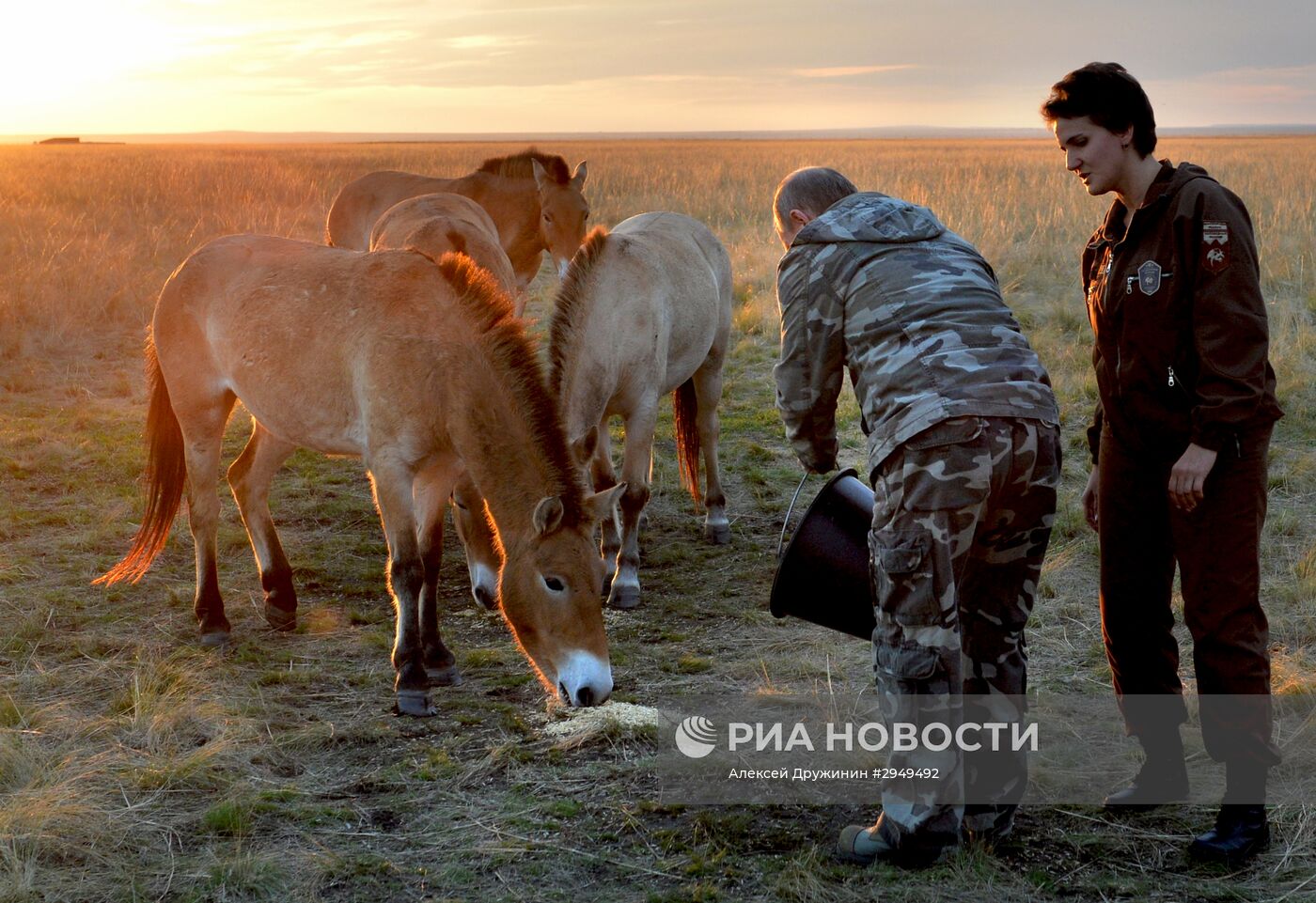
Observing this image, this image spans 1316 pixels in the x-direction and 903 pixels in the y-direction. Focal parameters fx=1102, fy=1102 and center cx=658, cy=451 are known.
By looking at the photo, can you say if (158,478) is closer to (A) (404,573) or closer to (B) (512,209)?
(A) (404,573)

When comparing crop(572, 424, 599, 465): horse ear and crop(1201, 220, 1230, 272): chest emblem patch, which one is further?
crop(572, 424, 599, 465): horse ear

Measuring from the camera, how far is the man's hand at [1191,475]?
322cm

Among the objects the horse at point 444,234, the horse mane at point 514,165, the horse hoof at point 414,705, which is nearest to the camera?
the horse hoof at point 414,705

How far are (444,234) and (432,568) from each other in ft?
9.67

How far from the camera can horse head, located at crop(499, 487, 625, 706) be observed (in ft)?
13.8

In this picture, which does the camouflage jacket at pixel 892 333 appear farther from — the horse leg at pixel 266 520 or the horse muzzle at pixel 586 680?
the horse leg at pixel 266 520

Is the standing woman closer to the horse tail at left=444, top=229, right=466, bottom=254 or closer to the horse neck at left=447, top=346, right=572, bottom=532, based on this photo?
the horse neck at left=447, top=346, right=572, bottom=532

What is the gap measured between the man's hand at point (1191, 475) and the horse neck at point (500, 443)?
7.48 feet

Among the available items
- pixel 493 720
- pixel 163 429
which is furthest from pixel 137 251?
pixel 493 720

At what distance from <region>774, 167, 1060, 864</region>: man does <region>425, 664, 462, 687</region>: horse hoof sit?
88.7 inches

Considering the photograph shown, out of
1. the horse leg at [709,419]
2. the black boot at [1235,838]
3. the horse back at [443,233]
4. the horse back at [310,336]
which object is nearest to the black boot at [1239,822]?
the black boot at [1235,838]

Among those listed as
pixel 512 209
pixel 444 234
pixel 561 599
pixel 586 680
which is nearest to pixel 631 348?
pixel 444 234

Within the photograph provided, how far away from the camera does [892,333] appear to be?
10.9ft

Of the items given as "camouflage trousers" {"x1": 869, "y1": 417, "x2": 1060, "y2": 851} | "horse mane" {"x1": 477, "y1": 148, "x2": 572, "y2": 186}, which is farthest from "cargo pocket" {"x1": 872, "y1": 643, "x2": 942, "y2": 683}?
"horse mane" {"x1": 477, "y1": 148, "x2": 572, "y2": 186}
